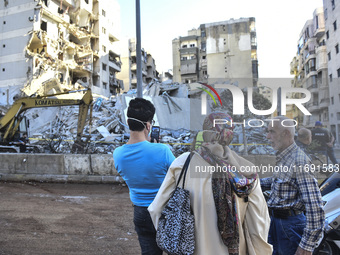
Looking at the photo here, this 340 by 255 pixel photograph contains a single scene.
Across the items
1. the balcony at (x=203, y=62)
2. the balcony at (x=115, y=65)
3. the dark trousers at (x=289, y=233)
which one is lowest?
the dark trousers at (x=289, y=233)

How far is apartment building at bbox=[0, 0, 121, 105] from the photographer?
29.0 metres

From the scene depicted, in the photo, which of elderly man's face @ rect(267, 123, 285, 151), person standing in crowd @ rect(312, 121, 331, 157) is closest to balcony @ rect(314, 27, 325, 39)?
person standing in crowd @ rect(312, 121, 331, 157)

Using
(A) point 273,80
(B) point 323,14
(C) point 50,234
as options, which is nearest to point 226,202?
(A) point 273,80

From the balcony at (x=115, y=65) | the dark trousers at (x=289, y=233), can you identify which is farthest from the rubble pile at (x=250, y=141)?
the balcony at (x=115, y=65)

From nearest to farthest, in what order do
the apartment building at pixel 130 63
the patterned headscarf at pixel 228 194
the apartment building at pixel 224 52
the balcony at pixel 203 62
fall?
the patterned headscarf at pixel 228 194
the apartment building at pixel 224 52
the balcony at pixel 203 62
the apartment building at pixel 130 63

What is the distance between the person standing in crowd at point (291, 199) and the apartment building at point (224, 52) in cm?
3835

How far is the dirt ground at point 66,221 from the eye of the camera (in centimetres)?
387

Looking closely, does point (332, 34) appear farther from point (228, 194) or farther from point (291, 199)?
point (228, 194)

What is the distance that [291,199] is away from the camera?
6.42ft

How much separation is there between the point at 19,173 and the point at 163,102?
12533 mm

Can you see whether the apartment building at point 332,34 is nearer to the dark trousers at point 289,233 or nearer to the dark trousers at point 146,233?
the dark trousers at point 289,233

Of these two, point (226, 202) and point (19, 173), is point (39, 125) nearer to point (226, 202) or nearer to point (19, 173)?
point (19, 173)

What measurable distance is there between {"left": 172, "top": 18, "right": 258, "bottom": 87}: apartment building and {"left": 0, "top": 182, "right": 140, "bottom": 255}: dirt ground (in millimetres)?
34578

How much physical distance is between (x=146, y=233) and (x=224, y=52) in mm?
45687
